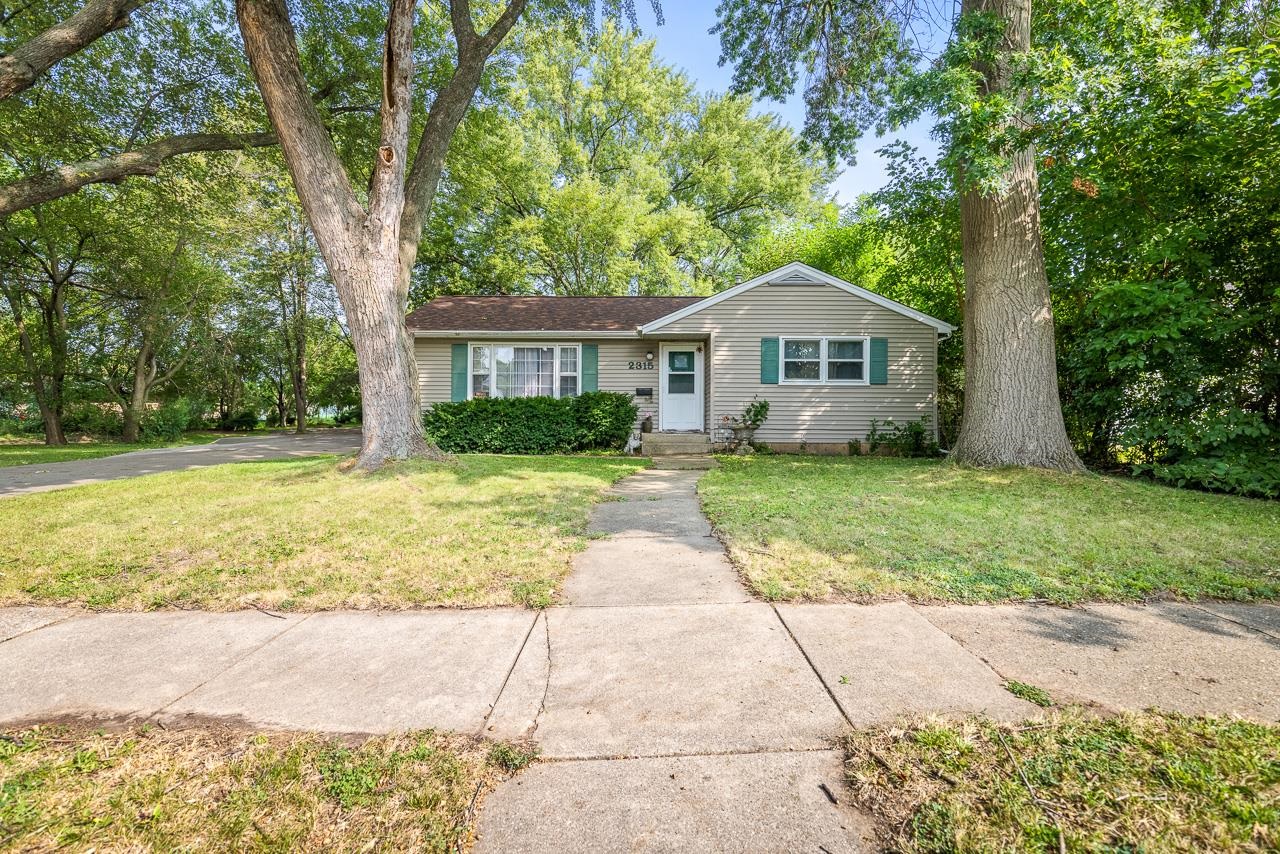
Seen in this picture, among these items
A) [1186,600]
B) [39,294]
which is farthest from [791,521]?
[39,294]

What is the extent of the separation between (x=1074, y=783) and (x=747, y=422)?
33.6 ft

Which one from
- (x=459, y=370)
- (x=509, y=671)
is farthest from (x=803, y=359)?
(x=509, y=671)

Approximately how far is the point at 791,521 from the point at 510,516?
2.75m

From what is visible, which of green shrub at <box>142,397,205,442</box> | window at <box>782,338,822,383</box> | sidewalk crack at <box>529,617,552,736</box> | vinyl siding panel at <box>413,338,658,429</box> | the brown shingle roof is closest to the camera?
sidewalk crack at <box>529,617,552,736</box>

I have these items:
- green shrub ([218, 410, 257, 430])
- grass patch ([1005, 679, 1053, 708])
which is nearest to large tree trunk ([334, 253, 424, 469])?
grass patch ([1005, 679, 1053, 708])

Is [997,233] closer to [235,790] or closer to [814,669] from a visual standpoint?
[814,669]

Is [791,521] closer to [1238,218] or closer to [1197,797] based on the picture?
[1197,797]

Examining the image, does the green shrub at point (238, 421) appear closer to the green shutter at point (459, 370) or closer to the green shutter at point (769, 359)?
the green shutter at point (459, 370)

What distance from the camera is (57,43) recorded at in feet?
18.4

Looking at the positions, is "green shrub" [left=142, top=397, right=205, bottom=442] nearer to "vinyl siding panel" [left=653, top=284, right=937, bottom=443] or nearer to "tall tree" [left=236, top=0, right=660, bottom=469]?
"tall tree" [left=236, top=0, right=660, bottom=469]

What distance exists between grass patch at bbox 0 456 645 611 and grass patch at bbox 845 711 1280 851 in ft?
6.82

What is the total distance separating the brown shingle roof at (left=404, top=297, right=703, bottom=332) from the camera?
40.9 feet

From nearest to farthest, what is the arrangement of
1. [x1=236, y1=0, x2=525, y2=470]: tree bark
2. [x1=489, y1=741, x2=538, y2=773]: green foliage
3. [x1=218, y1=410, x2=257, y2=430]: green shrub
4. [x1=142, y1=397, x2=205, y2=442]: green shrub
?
[x1=489, y1=741, x2=538, y2=773]: green foliage
[x1=236, y1=0, x2=525, y2=470]: tree bark
[x1=142, y1=397, x2=205, y2=442]: green shrub
[x1=218, y1=410, x2=257, y2=430]: green shrub

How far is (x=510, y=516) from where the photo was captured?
5.02 meters
